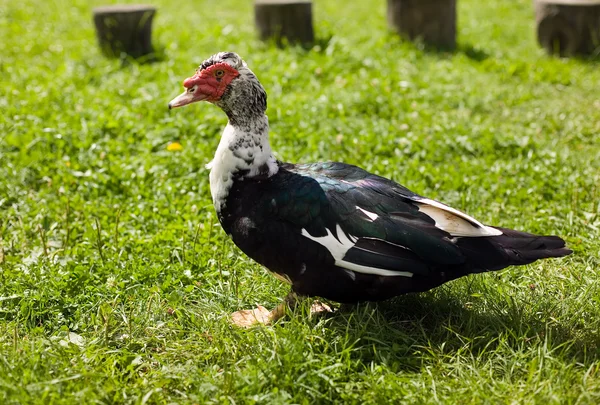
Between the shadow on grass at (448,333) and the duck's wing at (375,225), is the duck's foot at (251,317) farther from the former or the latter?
the duck's wing at (375,225)

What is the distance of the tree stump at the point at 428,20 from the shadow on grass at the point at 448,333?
493 cm

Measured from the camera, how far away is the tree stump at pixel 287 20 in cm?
715

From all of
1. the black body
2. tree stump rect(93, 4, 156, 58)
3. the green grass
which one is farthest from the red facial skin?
tree stump rect(93, 4, 156, 58)

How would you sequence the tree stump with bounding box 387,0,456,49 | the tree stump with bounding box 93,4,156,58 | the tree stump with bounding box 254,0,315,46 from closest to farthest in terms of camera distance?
the tree stump with bounding box 93,4,156,58, the tree stump with bounding box 254,0,315,46, the tree stump with bounding box 387,0,456,49

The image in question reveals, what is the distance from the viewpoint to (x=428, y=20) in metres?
7.42

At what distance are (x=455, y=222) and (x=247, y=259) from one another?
1165 millimetres

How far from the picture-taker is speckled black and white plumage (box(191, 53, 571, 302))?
279cm

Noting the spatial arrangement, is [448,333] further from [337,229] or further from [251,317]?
[251,317]

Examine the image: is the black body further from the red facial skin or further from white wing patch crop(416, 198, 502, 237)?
the red facial skin

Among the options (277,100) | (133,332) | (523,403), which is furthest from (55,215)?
(523,403)

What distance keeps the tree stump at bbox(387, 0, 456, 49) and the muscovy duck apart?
4797mm

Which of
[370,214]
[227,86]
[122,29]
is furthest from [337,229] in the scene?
[122,29]

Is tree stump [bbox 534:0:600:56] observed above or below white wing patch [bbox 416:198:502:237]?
above

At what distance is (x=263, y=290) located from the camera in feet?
10.8
